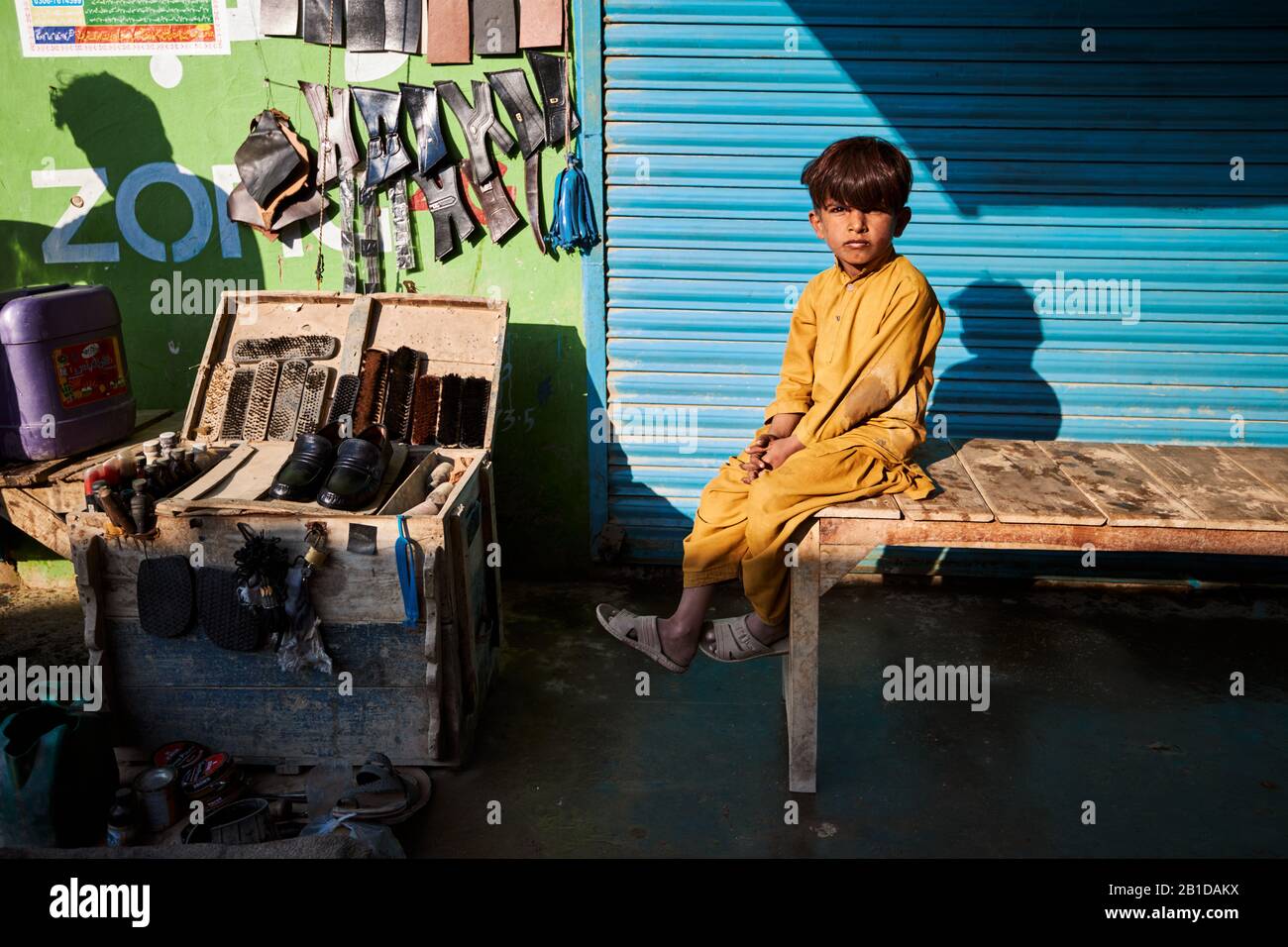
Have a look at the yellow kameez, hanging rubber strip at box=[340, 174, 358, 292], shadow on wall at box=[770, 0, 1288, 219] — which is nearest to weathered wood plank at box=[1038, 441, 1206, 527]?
the yellow kameez

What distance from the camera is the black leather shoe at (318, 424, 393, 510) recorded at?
12.6ft

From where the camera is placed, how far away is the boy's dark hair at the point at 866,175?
369 cm

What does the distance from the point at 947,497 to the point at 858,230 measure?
3.41 ft

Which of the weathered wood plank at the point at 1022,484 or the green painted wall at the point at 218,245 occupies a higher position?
the green painted wall at the point at 218,245

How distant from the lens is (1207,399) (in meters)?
5.36

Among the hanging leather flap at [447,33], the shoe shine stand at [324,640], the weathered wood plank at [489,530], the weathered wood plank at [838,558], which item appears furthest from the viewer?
the hanging leather flap at [447,33]

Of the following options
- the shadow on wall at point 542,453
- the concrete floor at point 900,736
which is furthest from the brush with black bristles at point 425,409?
the concrete floor at point 900,736

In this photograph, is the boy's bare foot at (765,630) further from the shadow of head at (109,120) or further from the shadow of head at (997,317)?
the shadow of head at (109,120)

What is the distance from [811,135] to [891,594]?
245 cm

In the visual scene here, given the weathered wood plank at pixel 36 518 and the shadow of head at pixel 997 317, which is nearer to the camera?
the weathered wood plank at pixel 36 518

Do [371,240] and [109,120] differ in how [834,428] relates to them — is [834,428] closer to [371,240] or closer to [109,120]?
[371,240]

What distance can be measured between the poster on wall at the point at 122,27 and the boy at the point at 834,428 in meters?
3.30

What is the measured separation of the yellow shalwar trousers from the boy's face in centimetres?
72

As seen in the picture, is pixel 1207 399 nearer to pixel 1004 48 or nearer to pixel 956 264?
pixel 956 264
